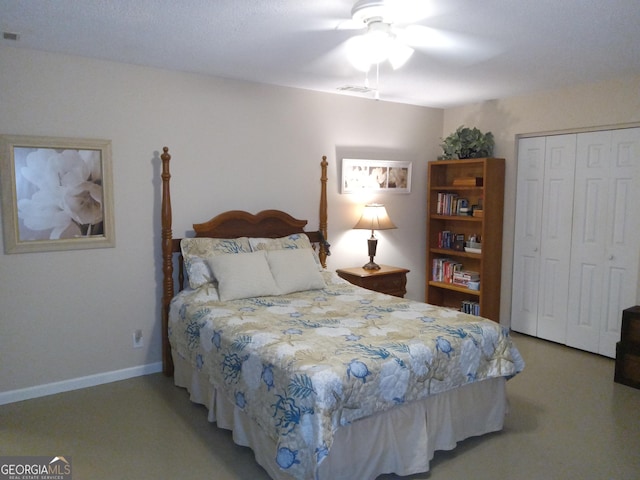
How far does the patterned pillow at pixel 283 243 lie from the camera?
3908 mm

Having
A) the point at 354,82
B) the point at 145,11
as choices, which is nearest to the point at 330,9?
the point at 145,11

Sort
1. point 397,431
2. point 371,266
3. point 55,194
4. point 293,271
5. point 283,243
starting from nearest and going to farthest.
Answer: point 397,431 < point 55,194 < point 293,271 < point 283,243 < point 371,266

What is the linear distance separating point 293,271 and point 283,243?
44cm

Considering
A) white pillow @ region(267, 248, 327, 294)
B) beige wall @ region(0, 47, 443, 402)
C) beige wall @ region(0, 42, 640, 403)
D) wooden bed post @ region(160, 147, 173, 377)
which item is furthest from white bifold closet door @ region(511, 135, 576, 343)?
wooden bed post @ region(160, 147, 173, 377)

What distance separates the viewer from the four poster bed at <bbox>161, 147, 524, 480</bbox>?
7.00 ft

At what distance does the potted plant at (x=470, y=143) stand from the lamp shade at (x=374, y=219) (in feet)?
3.38

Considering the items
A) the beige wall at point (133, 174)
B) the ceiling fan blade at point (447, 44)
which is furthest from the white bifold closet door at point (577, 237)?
the beige wall at point (133, 174)

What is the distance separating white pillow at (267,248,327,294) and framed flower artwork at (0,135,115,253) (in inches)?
48.3

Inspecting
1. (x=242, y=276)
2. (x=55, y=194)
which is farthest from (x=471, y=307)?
(x=55, y=194)

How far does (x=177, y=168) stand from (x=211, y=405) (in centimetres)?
188

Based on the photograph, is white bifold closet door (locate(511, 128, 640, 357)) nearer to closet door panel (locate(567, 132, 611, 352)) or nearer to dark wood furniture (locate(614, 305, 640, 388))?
closet door panel (locate(567, 132, 611, 352))

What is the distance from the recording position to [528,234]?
15.3ft

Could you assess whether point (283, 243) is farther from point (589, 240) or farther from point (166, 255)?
point (589, 240)

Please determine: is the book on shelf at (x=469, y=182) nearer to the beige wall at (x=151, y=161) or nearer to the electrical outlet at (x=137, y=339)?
the beige wall at (x=151, y=161)
